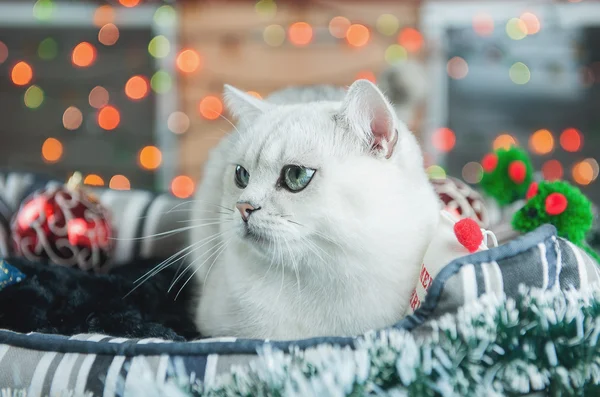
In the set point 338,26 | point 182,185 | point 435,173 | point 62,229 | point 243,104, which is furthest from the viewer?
point 338,26

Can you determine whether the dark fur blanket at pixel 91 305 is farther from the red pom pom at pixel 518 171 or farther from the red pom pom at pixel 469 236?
the red pom pom at pixel 518 171

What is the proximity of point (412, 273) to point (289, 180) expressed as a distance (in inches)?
9.2

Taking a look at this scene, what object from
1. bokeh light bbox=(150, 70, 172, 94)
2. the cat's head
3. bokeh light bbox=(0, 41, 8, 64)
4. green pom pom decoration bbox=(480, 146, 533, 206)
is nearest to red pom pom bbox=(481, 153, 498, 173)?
green pom pom decoration bbox=(480, 146, 533, 206)

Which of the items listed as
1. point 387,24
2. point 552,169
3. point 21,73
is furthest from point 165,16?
point 552,169

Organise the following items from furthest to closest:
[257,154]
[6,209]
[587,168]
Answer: [587,168], [6,209], [257,154]

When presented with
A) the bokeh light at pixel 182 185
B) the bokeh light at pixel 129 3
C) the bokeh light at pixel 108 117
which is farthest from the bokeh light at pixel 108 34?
the bokeh light at pixel 182 185

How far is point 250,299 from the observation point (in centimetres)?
92

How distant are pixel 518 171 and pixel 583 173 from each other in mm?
1948

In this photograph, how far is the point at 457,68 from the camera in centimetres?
299

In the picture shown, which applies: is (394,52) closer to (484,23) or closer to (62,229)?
(484,23)

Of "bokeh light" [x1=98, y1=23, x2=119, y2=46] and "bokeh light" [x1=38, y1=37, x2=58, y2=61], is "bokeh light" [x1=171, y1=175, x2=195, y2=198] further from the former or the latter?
"bokeh light" [x1=38, y1=37, x2=58, y2=61]

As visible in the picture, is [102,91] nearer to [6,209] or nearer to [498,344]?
[6,209]

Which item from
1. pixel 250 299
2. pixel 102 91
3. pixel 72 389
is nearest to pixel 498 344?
pixel 250 299

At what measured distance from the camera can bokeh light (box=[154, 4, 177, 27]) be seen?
9.68 feet
